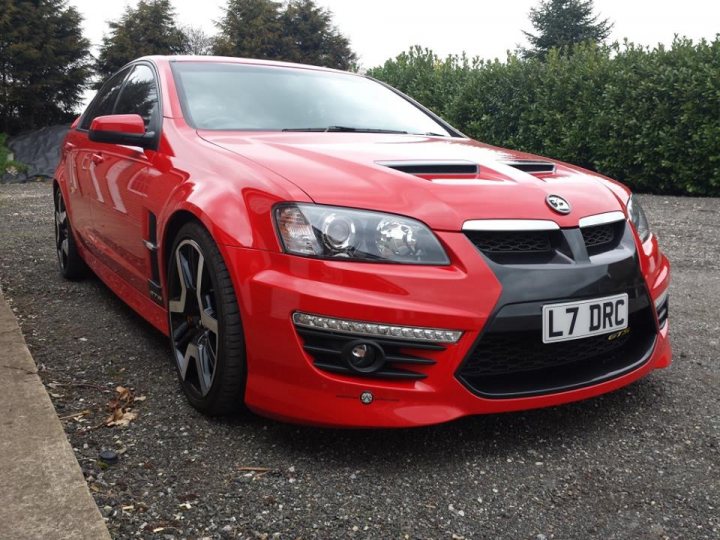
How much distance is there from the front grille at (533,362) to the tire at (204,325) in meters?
0.74

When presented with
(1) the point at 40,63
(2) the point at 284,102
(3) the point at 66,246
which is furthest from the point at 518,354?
(1) the point at 40,63

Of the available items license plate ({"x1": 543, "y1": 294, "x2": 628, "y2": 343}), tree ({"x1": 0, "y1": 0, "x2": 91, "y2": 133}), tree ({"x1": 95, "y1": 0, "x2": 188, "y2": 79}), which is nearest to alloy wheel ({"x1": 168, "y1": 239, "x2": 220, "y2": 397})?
license plate ({"x1": 543, "y1": 294, "x2": 628, "y2": 343})

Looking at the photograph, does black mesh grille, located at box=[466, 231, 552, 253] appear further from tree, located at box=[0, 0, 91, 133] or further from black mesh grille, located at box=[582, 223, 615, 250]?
tree, located at box=[0, 0, 91, 133]

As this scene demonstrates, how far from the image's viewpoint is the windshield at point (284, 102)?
10.1ft

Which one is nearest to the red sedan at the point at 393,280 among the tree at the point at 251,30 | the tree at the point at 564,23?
the tree at the point at 251,30

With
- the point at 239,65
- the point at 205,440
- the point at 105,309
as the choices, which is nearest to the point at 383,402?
the point at 205,440

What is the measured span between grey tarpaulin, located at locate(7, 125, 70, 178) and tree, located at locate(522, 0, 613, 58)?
111 feet

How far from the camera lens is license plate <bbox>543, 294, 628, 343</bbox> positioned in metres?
2.14

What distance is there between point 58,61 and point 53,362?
18745 millimetres

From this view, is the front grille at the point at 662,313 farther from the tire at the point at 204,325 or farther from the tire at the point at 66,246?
the tire at the point at 66,246

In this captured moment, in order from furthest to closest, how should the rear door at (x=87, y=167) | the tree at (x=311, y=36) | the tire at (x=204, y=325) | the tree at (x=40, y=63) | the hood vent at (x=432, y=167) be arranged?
the tree at (x=311, y=36), the tree at (x=40, y=63), the rear door at (x=87, y=167), the hood vent at (x=432, y=167), the tire at (x=204, y=325)

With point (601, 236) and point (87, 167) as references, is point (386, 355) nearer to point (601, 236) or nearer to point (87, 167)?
point (601, 236)

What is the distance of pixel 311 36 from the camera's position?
3538cm

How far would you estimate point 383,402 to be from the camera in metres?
2.10
